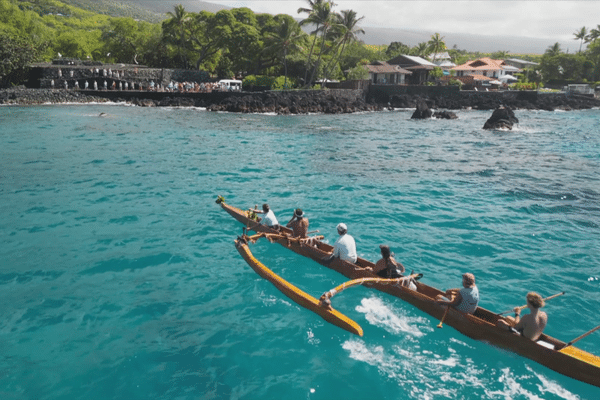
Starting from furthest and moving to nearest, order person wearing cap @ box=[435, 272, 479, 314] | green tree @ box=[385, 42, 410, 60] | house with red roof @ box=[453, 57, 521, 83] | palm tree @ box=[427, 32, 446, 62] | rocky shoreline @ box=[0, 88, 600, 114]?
green tree @ box=[385, 42, 410, 60] < palm tree @ box=[427, 32, 446, 62] < house with red roof @ box=[453, 57, 521, 83] < rocky shoreline @ box=[0, 88, 600, 114] < person wearing cap @ box=[435, 272, 479, 314]

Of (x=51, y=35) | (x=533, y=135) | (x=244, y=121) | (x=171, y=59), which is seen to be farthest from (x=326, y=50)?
(x=51, y=35)

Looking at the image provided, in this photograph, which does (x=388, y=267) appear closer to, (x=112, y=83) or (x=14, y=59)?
(x=112, y=83)

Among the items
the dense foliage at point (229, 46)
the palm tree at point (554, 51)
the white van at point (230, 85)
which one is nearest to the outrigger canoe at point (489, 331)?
the dense foliage at point (229, 46)

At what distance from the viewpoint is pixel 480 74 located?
95.9 metres

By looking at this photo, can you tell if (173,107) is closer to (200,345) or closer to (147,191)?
(147,191)

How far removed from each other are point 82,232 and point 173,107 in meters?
49.8

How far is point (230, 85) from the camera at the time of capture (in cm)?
7075

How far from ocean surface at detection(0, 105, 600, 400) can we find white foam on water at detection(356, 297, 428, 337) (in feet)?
0.17

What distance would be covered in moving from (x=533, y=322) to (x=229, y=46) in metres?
70.7

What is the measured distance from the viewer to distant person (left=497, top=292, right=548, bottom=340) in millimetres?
8594

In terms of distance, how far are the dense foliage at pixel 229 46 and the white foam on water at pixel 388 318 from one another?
185 ft

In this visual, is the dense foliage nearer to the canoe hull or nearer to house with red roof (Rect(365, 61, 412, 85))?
house with red roof (Rect(365, 61, 412, 85))

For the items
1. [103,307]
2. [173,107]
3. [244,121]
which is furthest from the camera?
[173,107]

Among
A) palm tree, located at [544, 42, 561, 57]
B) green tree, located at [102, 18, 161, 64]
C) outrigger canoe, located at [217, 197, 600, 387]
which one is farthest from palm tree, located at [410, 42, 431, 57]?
A: outrigger canoe, located at [217, 197, 600, 387]
